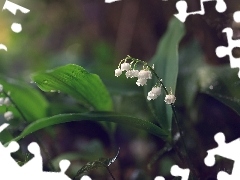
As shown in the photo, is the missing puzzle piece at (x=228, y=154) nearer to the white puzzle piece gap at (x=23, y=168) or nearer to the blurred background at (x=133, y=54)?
the blurred background at (x=133, y=54)

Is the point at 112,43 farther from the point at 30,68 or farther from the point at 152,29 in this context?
the point at 30,68

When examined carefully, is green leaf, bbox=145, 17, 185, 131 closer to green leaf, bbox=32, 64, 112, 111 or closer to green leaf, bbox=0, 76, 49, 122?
green leaf, bbox=32, 64, 112, 111

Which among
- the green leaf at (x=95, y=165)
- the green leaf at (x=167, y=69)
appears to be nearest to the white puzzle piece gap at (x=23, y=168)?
the green leaf at (x=95, y=165)

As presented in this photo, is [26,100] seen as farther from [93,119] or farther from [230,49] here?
[230,49]

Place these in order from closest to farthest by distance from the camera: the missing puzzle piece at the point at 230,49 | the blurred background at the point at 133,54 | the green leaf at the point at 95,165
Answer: the green leaf at the point at 95,165 → the missing puzzle piece at the point at 230,49 → the blurred background at the point at 133,54

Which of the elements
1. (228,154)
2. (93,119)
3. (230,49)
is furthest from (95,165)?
(230,49)

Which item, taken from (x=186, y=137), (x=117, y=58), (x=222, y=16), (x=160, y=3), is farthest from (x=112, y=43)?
(x=186, y=137)
